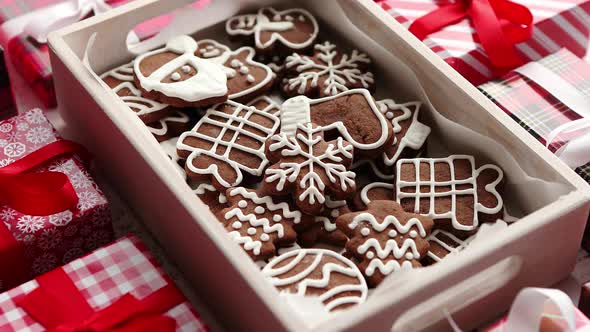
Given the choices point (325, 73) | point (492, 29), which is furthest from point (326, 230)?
point (492, 29)

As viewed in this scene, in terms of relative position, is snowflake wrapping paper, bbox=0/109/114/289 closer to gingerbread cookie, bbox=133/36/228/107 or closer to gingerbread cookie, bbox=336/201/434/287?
gingerbread cookie, bbox=133/36/228/107

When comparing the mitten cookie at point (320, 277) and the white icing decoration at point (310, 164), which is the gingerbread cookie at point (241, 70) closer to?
the white icing decoration at point (310, 164)

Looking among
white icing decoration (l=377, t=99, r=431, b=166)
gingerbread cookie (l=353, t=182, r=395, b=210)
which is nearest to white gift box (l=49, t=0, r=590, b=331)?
white icing decoration (l=377, t=99, r=431, b=166)

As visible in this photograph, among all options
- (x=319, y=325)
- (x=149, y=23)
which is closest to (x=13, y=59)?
(x=149, y=23)

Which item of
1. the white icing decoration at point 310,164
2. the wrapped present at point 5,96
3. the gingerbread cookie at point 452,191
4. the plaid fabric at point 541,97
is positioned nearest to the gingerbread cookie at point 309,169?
the white icing decoration at point 310,164

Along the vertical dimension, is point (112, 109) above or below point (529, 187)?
above

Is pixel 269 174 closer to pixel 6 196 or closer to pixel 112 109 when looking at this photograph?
pixel 112 109

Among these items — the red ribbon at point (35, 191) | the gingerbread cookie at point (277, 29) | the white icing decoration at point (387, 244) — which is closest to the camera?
the white icing decoration at point (387, 244)
